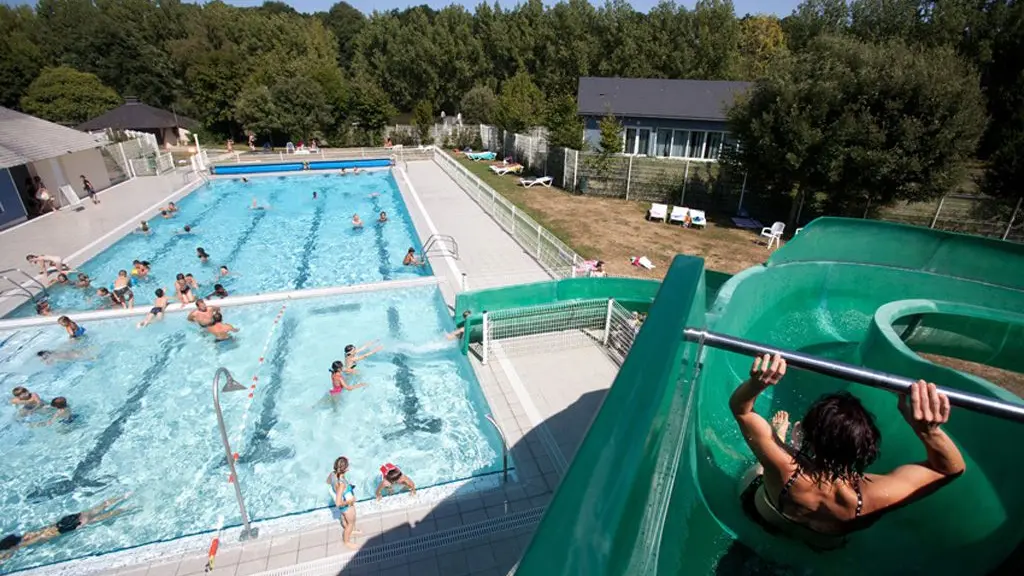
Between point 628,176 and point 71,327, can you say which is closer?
point 71,327

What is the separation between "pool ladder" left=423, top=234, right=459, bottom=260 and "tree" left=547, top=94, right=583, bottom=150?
11.4 m

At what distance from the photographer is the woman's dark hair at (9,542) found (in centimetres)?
646

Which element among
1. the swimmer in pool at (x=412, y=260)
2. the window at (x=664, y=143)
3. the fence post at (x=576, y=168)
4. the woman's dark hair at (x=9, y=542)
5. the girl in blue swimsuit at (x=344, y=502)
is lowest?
the woman's dark hair at (x=9, y=542)

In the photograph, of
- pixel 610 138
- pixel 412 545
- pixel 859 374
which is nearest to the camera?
pixel 859 374

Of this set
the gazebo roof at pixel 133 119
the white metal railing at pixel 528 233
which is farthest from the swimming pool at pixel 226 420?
the gazebo roof at pixel 133 119

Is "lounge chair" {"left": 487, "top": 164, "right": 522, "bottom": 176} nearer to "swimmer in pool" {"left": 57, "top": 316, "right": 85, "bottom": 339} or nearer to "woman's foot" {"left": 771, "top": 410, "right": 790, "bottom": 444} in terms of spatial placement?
"swimmer in pool" {"left": 57, "top": 316, "right": 85, "bottom": 339}

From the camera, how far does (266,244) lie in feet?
59.6

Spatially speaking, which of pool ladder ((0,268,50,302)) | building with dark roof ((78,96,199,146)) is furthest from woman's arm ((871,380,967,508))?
building with dark roof ((78,96,199,146))

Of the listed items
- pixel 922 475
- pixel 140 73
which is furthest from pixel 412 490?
pixel 140 73

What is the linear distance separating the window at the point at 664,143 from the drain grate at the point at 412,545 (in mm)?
27988

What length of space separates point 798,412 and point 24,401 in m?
12.7

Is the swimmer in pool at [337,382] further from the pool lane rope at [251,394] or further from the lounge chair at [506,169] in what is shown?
the lounge chair at [506,169]

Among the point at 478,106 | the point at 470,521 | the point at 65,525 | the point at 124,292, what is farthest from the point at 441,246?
the point at 478,106

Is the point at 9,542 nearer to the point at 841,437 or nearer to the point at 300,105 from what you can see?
the point at 841,437
